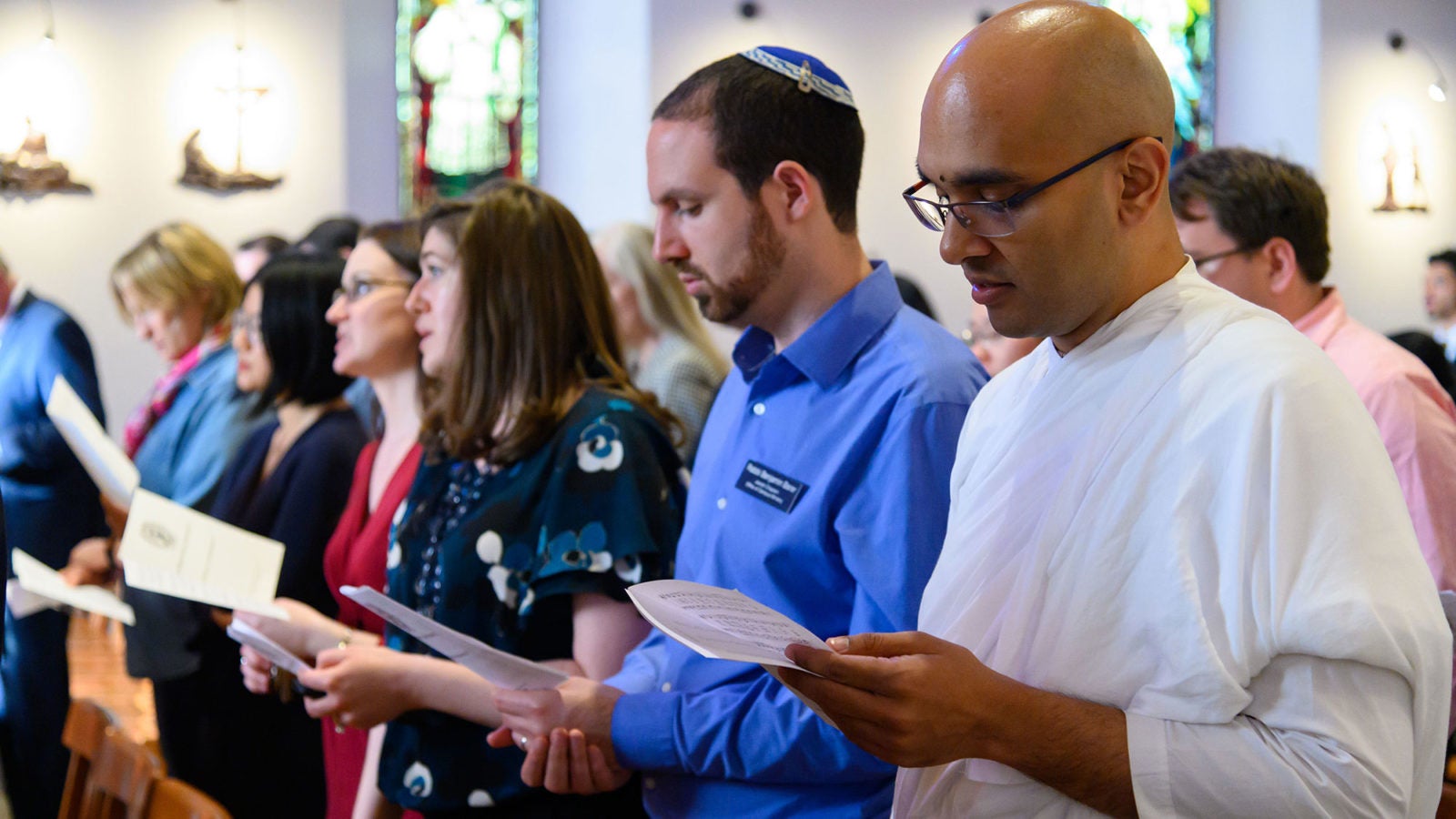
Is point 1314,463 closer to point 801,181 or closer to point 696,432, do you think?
point 801,181

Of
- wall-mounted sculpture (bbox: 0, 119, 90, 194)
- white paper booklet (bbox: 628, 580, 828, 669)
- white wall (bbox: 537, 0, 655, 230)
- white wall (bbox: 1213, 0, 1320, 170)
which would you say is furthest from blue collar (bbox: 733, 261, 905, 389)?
white wall (bbox: 1213, 0, 1320, 170)

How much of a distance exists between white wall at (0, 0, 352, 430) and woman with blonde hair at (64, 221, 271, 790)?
2903 millimetres

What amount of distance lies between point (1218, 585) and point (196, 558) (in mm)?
1731

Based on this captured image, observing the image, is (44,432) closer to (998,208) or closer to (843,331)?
(843,331)

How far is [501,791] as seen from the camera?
74.6 inches

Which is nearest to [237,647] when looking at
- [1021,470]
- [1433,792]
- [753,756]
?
[753,756]

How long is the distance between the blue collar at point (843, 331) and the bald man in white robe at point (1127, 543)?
426 mm

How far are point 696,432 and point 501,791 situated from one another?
72.8 inches

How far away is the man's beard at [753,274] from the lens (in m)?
1.70

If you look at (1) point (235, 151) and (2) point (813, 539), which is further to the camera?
(1) point (235, 151)

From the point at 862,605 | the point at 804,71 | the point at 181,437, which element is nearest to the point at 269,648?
the point at 862,605

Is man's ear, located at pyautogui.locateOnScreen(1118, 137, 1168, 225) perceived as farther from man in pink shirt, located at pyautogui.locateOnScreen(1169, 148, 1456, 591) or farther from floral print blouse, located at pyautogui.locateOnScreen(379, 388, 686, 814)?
man in pink shirt, located at pyautogui.locateOnScreen(1169, 148, 1456, 591)

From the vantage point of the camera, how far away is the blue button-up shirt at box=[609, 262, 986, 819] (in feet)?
4.78

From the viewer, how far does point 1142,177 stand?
44.4 inches
